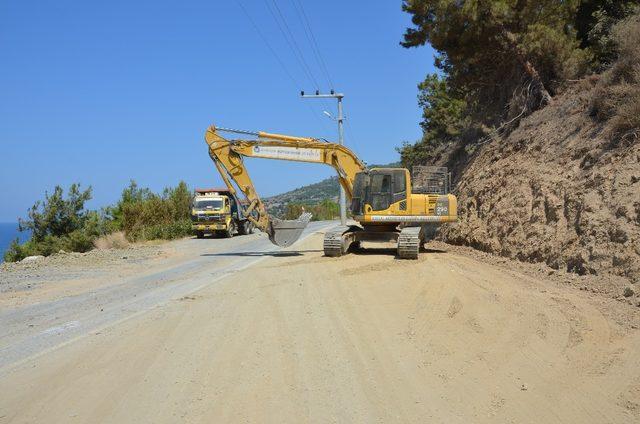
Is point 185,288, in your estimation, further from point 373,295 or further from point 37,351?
point 37,351

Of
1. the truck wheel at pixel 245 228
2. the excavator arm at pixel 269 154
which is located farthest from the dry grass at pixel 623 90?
the truck wheel at pixel 245 228

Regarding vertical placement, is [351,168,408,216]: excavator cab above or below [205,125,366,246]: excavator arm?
below

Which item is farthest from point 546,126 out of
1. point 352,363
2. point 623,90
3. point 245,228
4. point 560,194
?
point 245,228

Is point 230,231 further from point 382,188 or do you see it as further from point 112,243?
point 382,188

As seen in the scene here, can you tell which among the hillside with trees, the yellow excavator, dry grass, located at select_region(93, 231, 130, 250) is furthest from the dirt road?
dry grass, located at select_region(93, 231, 130, 250)

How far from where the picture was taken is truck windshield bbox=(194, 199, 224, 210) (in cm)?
3241

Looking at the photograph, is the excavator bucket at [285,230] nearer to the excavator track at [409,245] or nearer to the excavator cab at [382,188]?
the excavator cab at [382,188]

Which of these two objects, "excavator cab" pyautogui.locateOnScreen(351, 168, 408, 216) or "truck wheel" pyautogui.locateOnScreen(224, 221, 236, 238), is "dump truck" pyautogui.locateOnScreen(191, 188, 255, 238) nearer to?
"truck wheel" pyautogui.locateOnScreen(224, 221, 236, 238)

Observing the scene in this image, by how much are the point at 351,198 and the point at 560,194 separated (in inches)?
267

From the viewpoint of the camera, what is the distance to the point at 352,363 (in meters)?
6.26

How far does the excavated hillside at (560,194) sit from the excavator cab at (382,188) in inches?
115

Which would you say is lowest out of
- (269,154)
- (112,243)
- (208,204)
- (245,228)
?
(112,243)

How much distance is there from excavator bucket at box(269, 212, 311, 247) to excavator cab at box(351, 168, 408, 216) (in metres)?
2.29

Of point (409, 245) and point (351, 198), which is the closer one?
point (409, 245)
